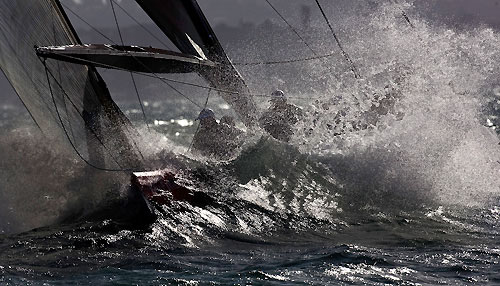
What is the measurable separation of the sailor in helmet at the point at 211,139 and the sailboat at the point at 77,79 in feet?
6.25

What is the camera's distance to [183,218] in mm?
11664

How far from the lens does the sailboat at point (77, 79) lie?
1201cm

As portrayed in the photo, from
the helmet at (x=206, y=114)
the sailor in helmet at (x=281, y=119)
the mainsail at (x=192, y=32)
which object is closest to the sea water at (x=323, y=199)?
the sailor in helmet at (x=281, y=119)

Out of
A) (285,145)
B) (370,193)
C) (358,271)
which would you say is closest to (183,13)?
(285,145)

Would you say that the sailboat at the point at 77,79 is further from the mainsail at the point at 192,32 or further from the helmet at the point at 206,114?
the mainsail at the point at 192,32

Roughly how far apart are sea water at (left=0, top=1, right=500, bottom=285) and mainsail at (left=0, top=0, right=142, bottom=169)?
24.7 inches

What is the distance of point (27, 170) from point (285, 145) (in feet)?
20.1

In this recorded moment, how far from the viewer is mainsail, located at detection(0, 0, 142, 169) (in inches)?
479

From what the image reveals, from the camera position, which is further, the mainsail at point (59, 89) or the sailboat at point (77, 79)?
the mainsail at point (59, 89)

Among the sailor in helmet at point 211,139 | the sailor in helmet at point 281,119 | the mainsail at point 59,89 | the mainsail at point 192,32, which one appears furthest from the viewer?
the sailor in helmet at point 281,119

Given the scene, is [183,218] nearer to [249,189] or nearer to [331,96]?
[249,189]

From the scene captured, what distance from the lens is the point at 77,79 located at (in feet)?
44.2

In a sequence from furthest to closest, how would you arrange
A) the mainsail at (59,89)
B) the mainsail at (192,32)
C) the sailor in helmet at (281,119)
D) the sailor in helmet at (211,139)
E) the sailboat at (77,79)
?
the sailor in helmet at (281,119) → the sailor in helmet at (211,139) → the mainsail at (192,32) → the mainsail at (59,89) → the sailboat at (77,79)

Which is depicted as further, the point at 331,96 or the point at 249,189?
the point at 331,96
